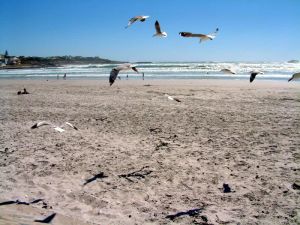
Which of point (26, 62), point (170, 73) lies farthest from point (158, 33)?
point (26, 62)

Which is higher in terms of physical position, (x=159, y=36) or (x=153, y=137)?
(x=159, y=36)

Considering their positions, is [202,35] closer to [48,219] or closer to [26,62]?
[48,219]

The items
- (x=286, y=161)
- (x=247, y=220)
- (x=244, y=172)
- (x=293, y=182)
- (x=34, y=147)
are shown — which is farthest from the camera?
(x=34, y=147)

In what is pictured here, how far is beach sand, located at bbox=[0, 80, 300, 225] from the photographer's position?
4.75 meters

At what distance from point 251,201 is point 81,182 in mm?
2981

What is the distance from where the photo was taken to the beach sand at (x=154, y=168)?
4.75 meters

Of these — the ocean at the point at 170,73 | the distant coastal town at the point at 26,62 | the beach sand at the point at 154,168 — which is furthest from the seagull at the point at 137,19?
the distant coastal town at the point at 26,62

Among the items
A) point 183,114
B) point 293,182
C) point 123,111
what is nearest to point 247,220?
point 293,182

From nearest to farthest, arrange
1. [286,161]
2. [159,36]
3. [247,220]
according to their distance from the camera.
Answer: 1. [247,220]
2. [159,36]
3. [286,161]

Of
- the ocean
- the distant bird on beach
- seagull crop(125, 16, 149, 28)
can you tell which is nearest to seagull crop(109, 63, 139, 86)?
seagull crop(125, 16, 149, 28)

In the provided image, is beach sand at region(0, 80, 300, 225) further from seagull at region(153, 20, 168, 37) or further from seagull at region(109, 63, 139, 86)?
seagull at region(153, 20, 168, 37)

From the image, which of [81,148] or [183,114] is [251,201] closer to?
[81,148]

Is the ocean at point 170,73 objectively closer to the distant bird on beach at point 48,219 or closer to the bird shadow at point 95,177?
the bird shadow at point 95,177

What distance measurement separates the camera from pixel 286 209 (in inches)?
187
